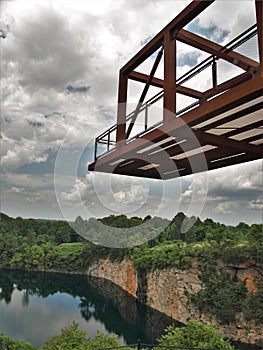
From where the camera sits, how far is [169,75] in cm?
396

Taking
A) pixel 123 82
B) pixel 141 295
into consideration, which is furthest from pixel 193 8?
pixel 141 295

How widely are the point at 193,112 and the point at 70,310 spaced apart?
2314cm

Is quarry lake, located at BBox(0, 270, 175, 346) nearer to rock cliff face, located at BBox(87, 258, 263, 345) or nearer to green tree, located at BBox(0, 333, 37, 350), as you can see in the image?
rock cliff face, located at BBox(87, 258, 263, 345)

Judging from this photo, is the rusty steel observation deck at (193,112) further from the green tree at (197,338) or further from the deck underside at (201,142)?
the green tree at (197,338)

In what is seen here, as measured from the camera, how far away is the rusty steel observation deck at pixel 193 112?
10.5 ft

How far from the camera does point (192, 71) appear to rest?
3.89 m

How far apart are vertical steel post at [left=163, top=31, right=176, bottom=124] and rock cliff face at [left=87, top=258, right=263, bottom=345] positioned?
14900 millimetres

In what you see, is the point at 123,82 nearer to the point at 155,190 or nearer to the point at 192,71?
the point at 192,71

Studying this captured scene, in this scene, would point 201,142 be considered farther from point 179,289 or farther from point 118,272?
point 118,272

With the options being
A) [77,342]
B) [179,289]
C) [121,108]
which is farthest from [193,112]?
[179,289]

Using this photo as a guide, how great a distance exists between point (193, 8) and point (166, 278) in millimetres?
19071

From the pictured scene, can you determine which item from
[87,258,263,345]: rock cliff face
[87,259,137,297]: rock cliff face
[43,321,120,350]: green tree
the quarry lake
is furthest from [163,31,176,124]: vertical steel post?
[87,259,137,297]: rock cliff face

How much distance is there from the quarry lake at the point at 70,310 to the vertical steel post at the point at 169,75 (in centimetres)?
1651

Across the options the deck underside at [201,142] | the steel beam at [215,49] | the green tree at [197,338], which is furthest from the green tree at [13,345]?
the steel beam at [215,49]
